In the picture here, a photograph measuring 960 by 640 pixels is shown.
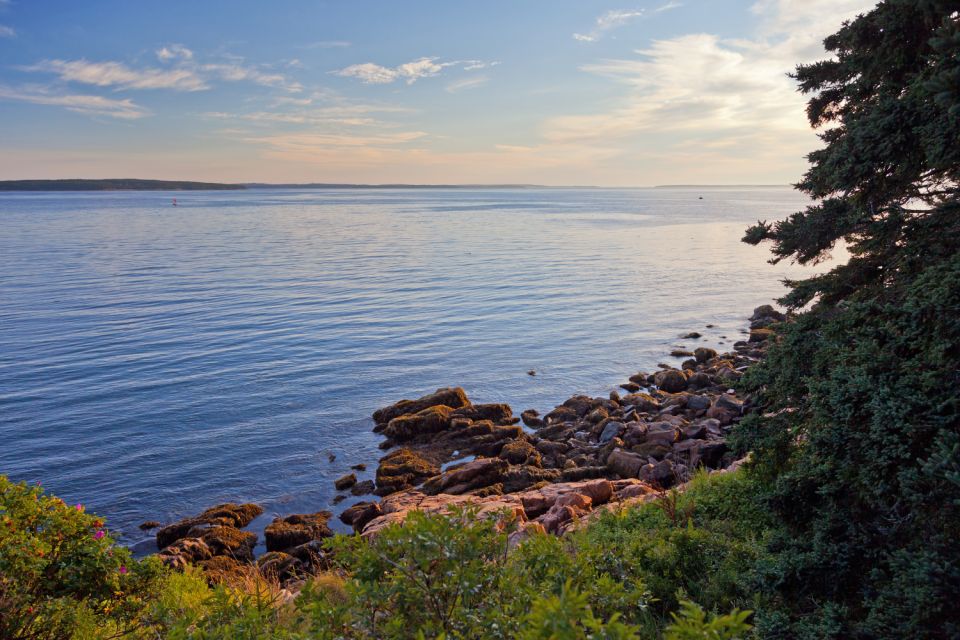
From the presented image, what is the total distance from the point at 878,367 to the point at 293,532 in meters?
12.0

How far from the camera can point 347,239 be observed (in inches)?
2891

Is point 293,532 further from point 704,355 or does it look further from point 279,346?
point 704,355

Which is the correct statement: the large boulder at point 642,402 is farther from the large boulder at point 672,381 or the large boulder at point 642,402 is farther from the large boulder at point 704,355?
the large boulder at point 704,355

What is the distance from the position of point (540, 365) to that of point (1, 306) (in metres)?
30.3

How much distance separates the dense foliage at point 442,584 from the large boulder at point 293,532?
12.3ft

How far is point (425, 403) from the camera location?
2078cm

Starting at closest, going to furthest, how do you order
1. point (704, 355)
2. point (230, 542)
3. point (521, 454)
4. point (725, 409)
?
1. point (230, 542)
2. point (521, 454)
3. point (725, 409)
4. point (704, 355)

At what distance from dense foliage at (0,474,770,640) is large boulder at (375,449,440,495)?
6.28m

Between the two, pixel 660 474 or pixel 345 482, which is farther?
pixel 345 482

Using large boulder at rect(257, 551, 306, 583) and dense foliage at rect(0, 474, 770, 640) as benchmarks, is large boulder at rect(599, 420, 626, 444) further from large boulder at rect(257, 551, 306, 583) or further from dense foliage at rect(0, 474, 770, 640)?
large boulder at rect(257, 551, 306, 583)

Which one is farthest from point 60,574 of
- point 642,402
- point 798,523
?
point 642,402

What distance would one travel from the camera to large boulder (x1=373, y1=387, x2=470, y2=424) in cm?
2030

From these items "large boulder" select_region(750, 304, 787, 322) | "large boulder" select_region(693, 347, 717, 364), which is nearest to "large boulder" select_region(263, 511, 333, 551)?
"large boulder" select_region(693, 347, 717, 364)

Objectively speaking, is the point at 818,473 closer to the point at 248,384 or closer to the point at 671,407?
the point at 671,407
